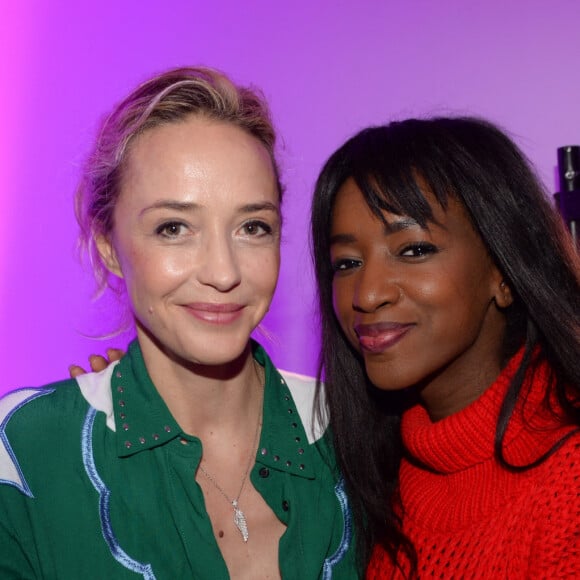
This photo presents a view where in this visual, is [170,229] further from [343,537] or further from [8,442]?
[343,537]

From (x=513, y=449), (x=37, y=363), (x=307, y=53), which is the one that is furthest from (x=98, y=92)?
(x=513, y=449)

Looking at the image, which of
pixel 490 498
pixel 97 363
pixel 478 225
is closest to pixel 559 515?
pixel 490 498

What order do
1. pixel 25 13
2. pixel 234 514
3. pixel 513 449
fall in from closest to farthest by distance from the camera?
pixel 513 449, pixel 234 514, pixel 25 13

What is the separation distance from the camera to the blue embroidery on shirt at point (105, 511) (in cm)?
162

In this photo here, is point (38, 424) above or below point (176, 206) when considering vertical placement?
below

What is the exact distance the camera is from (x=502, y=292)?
1.81 metres

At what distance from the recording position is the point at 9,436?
1685 mm

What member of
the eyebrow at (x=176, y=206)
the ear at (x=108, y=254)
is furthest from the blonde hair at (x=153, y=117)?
the eyebrow at (x=176, y=206)

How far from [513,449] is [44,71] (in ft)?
6.55

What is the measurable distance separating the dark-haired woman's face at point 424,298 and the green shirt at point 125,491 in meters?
→ 0.33

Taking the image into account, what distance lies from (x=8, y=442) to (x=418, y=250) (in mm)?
922

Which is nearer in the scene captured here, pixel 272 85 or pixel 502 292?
pixel 502 292

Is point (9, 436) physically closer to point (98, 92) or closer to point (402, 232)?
point (402, 232)

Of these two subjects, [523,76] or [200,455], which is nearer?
[200,455]
